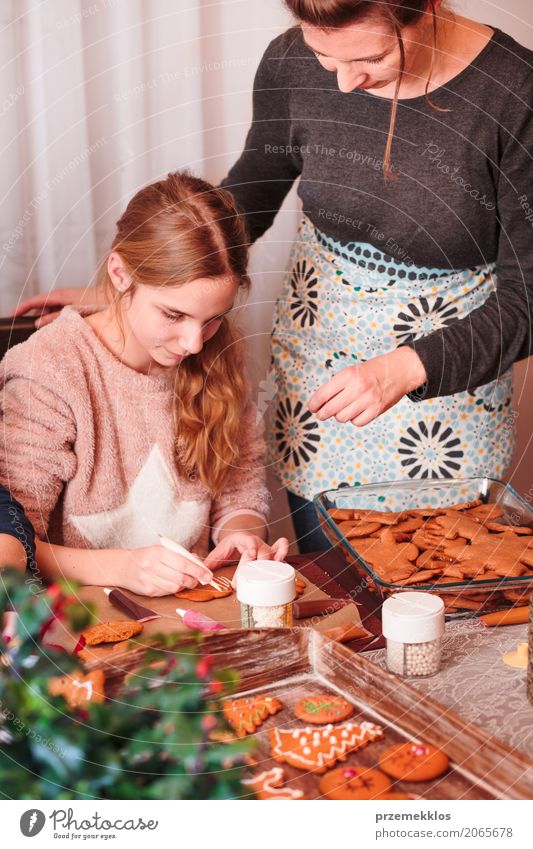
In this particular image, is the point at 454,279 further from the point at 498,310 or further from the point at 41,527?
the point at 41,527

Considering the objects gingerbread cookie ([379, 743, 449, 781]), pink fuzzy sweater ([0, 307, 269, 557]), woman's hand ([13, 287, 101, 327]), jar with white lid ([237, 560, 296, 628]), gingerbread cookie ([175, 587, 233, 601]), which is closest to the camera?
gingerbread cookie ([379, 743, 449, 781])

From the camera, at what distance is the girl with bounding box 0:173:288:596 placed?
91cm

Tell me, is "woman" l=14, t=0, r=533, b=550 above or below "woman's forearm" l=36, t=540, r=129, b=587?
above

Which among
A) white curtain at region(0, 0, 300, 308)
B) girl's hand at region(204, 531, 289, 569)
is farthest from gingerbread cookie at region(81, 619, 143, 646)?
white curtain at region(0, 0, 300, 308)

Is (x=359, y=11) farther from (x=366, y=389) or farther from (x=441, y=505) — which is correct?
(x=441, y=505)

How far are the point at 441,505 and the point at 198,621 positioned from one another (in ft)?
1.04

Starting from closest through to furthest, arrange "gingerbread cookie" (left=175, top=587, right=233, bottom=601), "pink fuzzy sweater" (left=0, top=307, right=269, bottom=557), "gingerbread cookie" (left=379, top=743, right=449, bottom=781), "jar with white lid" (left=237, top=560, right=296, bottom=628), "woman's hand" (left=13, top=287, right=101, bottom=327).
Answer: "gingerbread cookie" (left=379, top=743, right=449, bottom=781), "jar with white lid" (left=237, top=560, right=296, bottom=628), "gingerbread cookie" (left=175, top=587, right=233, bottom=601), "pink fuzzy sweater" (left=0, top=307, right=269, bottom=557), "woman's hand" (left=13, top=287, right=101, bottom=327)

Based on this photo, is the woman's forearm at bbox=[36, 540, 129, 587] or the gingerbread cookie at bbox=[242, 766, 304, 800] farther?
the woman's forearm at bbox=[36, 540, 129, 587]

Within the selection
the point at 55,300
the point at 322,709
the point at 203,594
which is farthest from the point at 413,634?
the point at 55,300

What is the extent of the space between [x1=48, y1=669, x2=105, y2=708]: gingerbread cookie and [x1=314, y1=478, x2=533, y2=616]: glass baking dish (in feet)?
0.78

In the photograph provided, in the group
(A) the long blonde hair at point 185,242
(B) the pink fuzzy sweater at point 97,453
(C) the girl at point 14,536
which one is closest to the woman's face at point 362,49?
(A) the long blonde hair at point 185,242

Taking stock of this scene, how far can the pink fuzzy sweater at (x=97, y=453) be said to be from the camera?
0.93 metres

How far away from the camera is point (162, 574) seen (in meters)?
0.83

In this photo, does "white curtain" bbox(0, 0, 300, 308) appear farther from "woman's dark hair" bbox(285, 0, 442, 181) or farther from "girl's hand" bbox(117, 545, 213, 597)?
"girl's hand" bbox(117, 545, 213, 597)
